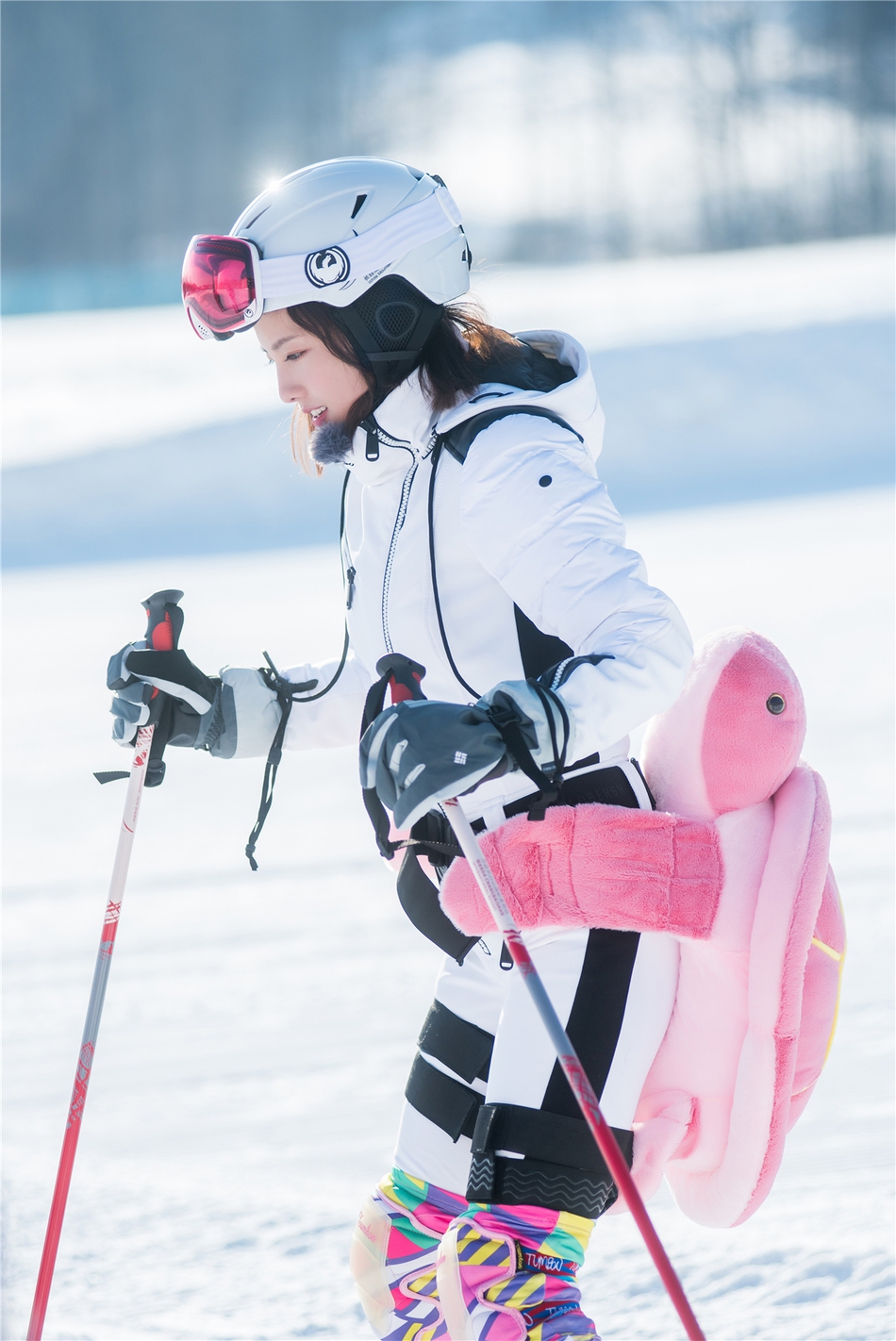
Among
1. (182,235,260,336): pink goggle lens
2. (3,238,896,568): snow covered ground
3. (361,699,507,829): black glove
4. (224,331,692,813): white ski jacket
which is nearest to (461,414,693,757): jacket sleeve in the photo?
(224,331,692,813): white ski jacket

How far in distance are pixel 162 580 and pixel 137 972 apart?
247 inches

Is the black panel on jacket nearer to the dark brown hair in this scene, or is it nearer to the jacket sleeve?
the jacket sleeve

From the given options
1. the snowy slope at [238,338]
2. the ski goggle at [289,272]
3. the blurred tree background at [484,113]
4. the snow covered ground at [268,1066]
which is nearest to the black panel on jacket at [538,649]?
the ski goggle at [289,272]

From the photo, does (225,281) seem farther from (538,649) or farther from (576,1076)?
(576,1076)

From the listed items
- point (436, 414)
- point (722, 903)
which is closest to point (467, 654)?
point (436, 414)

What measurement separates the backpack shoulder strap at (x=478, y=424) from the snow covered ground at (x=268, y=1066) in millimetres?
1619

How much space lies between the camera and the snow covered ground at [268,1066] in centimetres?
250

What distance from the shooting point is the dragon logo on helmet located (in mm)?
1771

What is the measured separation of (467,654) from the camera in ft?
5.63

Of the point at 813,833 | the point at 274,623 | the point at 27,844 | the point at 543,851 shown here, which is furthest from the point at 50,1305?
the point at 274,623

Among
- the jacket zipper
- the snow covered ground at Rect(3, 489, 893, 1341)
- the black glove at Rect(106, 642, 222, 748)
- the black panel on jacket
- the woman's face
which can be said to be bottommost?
the snow covered ground at Rect(3, 489, 893, 1341)

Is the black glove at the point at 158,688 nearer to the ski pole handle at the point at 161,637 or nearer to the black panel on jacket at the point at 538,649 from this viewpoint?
the ski pole handle at the point at 161,637

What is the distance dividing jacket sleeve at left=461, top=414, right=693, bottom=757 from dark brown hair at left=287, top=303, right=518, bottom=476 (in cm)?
15

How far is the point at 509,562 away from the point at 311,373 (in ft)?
1.41
